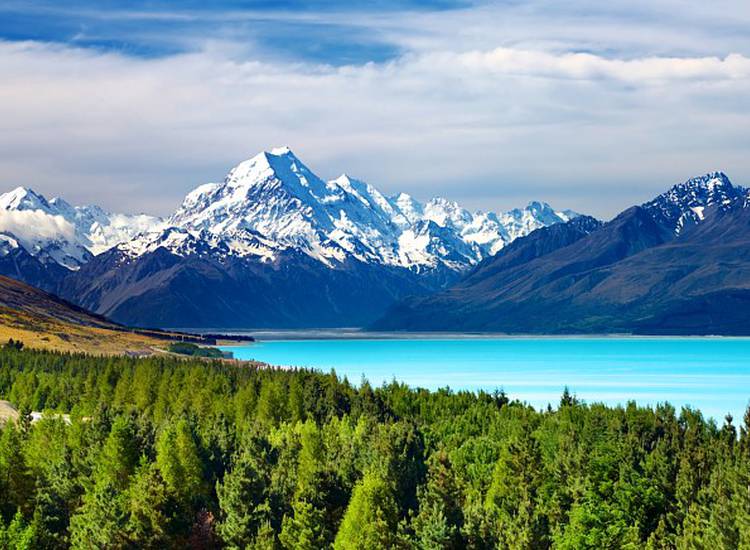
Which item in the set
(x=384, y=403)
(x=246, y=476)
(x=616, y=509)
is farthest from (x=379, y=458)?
(x=384, y=403)

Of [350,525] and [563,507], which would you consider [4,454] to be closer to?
[350,525]

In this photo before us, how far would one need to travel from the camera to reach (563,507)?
330ft

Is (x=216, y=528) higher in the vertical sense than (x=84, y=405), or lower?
lower

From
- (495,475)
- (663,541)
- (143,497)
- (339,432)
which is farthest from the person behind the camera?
(339,432)

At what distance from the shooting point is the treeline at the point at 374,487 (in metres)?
86.9

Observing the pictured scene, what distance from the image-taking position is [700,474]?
112812 millimetres

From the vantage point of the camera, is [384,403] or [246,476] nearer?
[246,476]

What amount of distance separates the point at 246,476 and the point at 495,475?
1024 inches

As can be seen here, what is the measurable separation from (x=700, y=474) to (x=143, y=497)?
5578 cm

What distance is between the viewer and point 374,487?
92062 mm

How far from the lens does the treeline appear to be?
3423 inches

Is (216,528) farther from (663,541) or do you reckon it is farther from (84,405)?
(84,405)

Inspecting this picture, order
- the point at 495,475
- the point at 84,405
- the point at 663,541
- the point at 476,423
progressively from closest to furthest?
the point at 663,541 → the point at 495,475 → the point at 476,423 → the point at 84,405

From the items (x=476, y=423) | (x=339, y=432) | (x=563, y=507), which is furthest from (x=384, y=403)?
(x=563, y=507)
